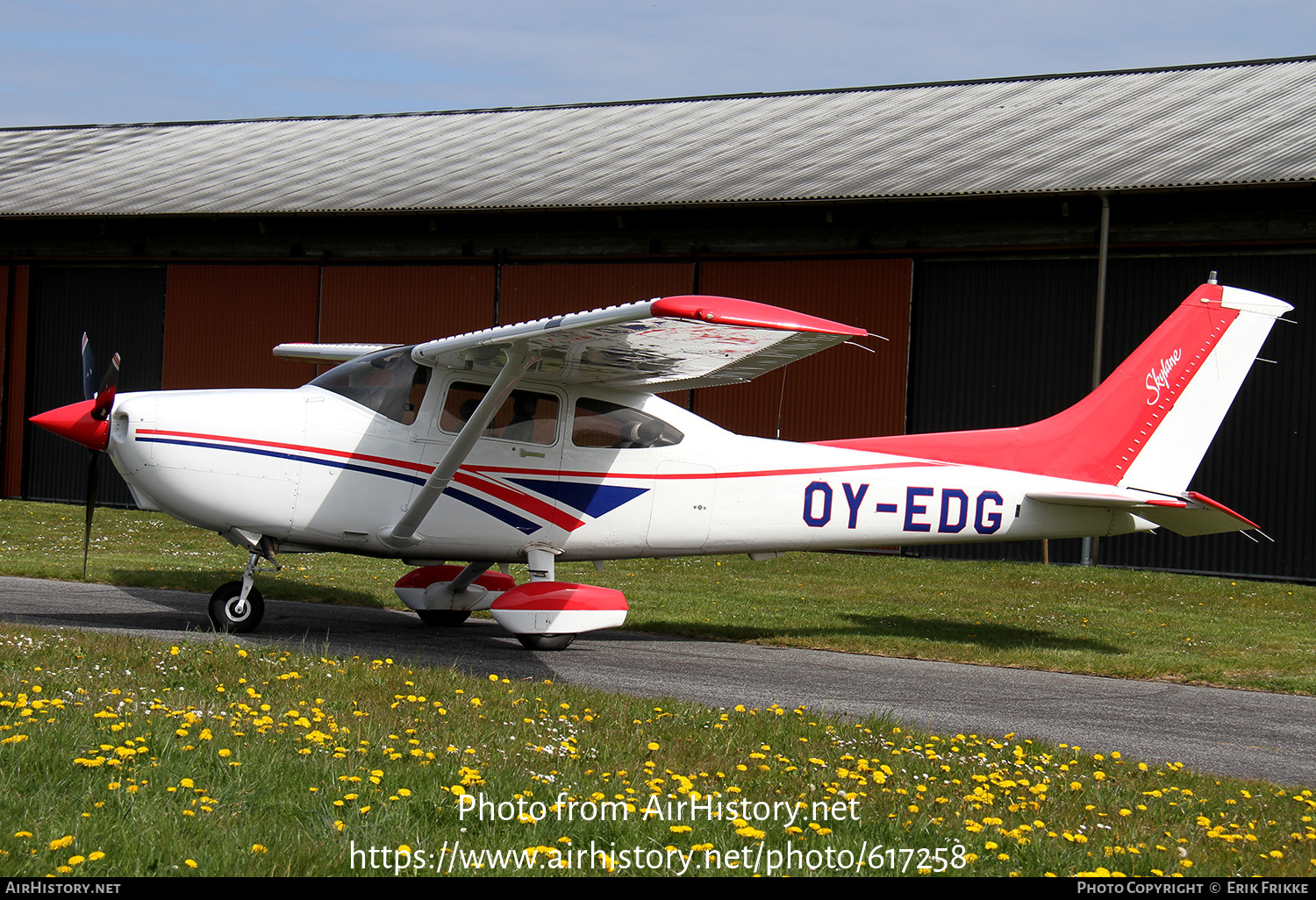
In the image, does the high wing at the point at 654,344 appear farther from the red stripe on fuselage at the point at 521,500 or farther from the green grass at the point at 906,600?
Answer: the green grass at the point at 906,600

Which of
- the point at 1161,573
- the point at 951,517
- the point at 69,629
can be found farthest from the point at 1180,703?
the point at 1161,573

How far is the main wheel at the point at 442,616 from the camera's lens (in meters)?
11.6

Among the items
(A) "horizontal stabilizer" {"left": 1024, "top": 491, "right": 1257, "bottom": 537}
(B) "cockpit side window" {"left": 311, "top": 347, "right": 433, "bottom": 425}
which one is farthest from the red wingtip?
(A) "horizontal stabilizer" {"left": 1024, "top": 491, "right": 1257, "bottom": 537}

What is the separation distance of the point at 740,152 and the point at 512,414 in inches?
568

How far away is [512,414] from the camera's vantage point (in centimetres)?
1048

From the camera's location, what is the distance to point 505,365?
9.33m

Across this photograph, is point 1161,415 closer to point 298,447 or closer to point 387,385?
point 387,385

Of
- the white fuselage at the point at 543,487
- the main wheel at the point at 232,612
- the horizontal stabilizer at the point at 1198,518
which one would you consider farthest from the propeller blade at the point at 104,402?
Result: the horizontal stabilizer at the point at 1198,518

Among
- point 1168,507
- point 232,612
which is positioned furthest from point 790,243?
point 232,612

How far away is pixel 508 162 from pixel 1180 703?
19310 mm

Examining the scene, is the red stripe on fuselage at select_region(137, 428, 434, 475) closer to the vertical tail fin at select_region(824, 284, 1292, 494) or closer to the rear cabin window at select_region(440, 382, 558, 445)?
the rear cabin window at select_region(440, 382, 558, 445)

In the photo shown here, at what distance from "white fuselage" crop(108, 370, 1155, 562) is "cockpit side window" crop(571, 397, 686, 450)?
66mm

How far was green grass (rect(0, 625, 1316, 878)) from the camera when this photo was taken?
173 inches

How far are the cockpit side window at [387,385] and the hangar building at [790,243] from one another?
436 inches
